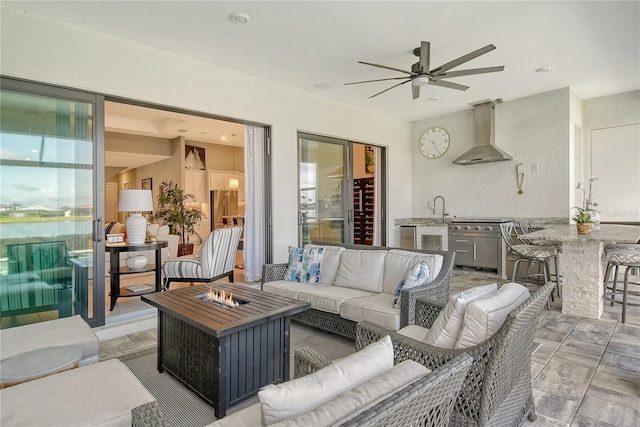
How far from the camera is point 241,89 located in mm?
4691

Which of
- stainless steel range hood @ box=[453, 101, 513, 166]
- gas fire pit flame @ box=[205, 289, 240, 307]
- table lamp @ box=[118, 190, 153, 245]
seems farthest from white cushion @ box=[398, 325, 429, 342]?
stainless steel range hood @ box=[453, 101, 513, 166]

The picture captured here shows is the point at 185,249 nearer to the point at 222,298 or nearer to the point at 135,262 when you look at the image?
the point at 135,262

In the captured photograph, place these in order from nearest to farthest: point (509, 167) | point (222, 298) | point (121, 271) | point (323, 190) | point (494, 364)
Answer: point (494, 364) < point (222, 298) < point (121, 271) < point (323, 190) < point (509, 167)

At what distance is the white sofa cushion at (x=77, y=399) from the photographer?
1377 millimetres

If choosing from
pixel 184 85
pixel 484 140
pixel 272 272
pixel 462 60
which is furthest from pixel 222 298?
pixel 484 140

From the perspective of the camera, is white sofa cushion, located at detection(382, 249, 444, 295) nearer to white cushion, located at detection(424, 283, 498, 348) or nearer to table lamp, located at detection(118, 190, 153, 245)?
white cushion, located at detection(424, 283, 498, 348)

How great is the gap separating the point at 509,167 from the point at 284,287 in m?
4.91

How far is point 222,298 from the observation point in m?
2.66

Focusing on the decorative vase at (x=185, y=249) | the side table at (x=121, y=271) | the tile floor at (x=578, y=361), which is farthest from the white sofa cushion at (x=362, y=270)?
the decorative vase at (x=185, y=249)

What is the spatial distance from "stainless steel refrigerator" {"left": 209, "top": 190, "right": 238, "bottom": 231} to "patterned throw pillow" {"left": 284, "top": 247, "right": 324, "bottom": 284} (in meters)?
6.56

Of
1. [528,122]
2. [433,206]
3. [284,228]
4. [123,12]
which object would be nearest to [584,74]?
[528,122]

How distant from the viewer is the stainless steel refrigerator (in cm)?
988

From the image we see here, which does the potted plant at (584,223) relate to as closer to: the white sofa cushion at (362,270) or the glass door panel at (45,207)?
the white sofa cushion at (362,270)

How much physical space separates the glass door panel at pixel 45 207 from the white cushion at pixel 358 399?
3.51 m
